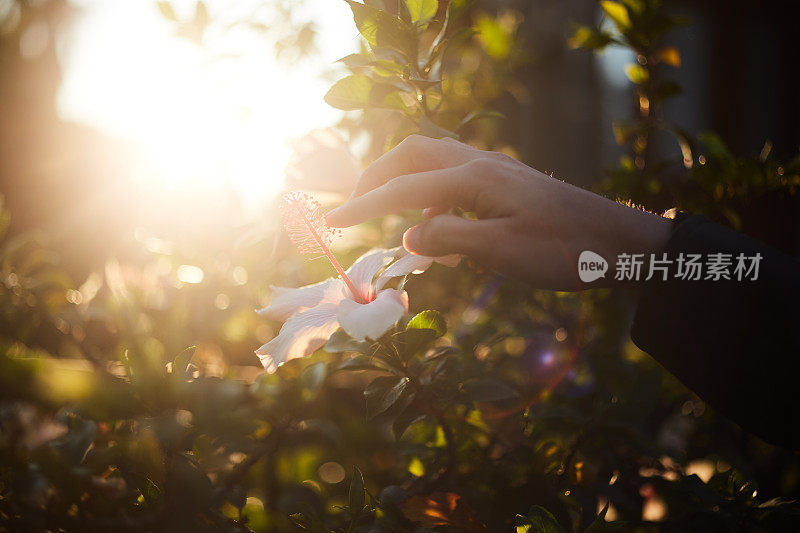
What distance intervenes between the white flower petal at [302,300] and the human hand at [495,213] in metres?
0.14

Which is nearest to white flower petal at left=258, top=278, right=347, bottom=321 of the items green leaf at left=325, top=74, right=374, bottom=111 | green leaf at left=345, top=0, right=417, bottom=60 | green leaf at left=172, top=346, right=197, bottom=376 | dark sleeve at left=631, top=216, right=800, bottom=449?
green leaf at left=172, top=346, right=197, bottom=376

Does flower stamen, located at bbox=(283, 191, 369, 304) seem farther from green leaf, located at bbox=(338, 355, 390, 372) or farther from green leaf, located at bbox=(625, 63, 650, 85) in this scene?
green leaf, located at bbox=(625, 63, 650, 85)

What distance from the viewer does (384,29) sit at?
3.26ft

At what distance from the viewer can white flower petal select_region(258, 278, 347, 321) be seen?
3.02ft

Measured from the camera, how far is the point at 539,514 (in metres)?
0.83

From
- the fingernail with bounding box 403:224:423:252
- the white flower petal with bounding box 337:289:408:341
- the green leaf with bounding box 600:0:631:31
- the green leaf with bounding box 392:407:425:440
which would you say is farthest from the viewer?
the green leaf with bounding box 600:0:631:31

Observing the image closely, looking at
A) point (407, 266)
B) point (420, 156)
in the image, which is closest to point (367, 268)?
point (407, 266)

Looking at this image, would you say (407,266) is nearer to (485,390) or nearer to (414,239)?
(414,239)

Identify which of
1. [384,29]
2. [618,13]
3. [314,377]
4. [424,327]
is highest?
[384,29]

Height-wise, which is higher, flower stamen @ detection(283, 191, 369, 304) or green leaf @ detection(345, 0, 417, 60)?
green leaf @ detection(345, 0, 417, 60)

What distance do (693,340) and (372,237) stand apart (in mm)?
842

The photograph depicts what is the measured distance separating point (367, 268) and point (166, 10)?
117 cm

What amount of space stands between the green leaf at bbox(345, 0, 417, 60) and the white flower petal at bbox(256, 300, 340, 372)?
1.83ft

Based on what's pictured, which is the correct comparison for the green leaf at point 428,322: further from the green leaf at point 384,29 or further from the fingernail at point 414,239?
the green leaf at point 384,29
